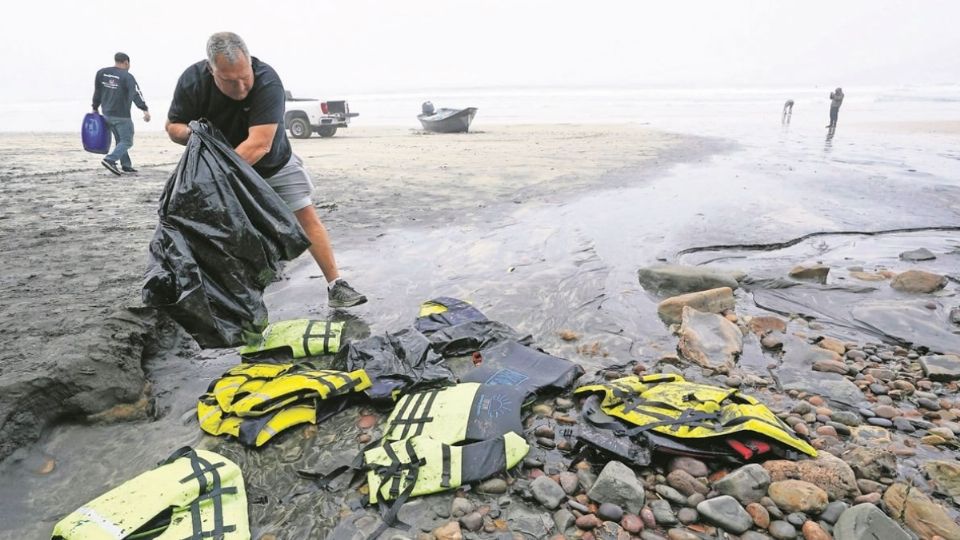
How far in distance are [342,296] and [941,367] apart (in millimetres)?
3655

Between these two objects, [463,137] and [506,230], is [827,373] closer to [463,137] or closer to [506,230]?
[506,230]

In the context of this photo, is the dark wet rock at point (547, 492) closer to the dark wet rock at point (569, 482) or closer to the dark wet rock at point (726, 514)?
the dark wet rock at point (569, 482)

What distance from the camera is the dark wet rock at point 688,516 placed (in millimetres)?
1833

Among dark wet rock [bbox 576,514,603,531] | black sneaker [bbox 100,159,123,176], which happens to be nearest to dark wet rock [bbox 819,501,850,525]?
dark wet rock [bbox 576,514,603,531]

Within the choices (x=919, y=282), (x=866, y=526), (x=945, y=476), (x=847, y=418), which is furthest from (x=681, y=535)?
(x=919, y=282)

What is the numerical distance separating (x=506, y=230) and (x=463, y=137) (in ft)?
42.0

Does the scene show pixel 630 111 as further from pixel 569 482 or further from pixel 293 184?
pixel 569 482

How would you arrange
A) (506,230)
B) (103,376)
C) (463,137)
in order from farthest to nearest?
(463,137)
(506,230)
(103,376)

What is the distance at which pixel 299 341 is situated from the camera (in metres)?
3.04

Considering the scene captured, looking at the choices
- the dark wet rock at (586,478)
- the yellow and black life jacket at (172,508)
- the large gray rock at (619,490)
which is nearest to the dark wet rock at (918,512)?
the large gray rock at (619,490)

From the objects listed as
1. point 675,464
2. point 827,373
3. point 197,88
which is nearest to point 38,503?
point 197,88

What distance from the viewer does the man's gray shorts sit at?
3363mm

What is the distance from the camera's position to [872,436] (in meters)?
2.30

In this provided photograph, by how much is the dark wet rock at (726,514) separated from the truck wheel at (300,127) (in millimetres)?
17383
